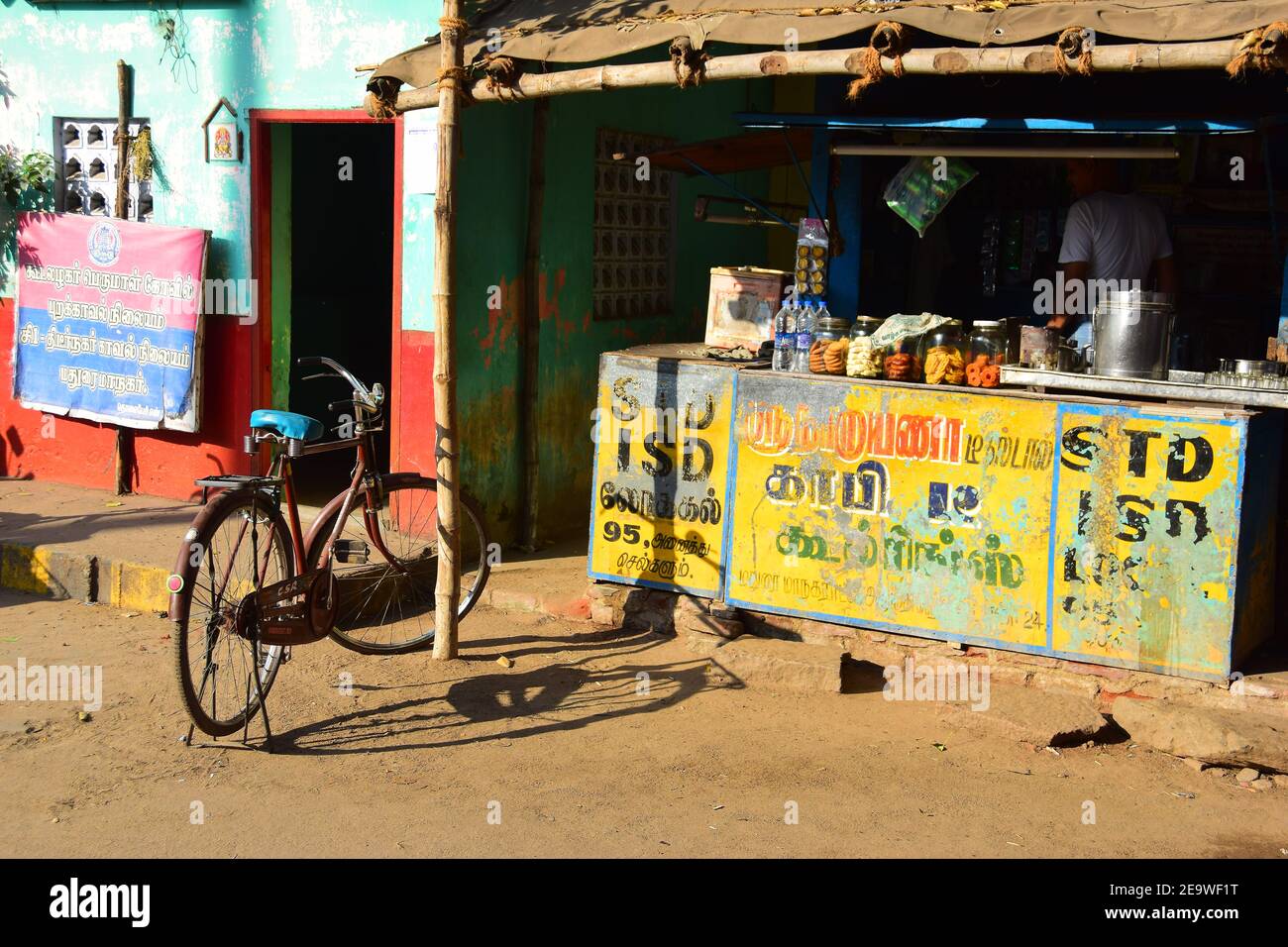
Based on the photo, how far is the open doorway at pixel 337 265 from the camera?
10.4 metres

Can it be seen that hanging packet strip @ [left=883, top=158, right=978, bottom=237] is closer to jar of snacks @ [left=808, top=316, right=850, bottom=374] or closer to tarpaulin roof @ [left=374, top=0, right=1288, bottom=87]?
jar of snacks @ [left=808, top=316, right=850, bottom=374]

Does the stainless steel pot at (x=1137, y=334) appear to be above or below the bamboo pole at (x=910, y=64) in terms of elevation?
below

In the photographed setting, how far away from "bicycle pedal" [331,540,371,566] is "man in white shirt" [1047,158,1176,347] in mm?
3743

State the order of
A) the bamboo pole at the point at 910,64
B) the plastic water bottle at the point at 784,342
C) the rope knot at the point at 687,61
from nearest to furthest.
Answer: the bamboo pole at the point at 910,64 → the rope knot at the point at 687,61 → the plastic water bottle at the point at 784,342

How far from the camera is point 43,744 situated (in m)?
5.45

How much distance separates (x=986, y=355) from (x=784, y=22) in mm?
1838

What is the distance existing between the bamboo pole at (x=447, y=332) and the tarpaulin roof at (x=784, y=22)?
0.44 meters

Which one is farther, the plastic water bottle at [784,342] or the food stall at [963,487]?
the plastic water bottle at [784,342]

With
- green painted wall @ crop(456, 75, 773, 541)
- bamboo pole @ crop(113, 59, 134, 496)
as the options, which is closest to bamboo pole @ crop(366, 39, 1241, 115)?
green painted wall @ crop(456, 75, 773, 541)

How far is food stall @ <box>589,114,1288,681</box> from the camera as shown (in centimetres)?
584

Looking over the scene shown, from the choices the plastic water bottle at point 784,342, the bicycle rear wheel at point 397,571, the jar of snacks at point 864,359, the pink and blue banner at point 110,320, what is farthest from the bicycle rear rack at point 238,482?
the pink and blue banner at point 110,320

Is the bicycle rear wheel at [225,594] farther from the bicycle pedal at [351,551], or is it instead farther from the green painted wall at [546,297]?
the green painted wall at [546,297]

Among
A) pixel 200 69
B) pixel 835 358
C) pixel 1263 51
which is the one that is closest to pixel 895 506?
pixel 835 358

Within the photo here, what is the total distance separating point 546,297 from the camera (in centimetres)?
863
